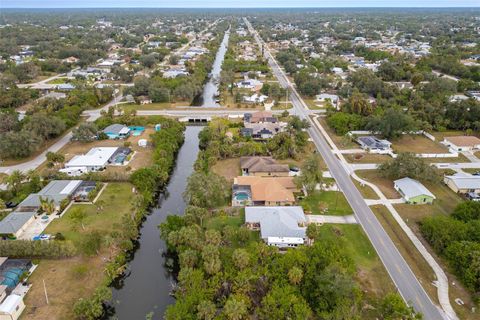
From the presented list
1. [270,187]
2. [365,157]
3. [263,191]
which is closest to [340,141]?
[365,157]

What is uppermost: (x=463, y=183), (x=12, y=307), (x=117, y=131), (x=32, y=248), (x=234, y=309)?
(x=234, y=309)

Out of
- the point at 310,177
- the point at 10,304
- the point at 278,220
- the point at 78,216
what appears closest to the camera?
the point at 10,304

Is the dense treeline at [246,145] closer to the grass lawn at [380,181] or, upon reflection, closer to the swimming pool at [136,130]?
the grass lawn at [380,181]

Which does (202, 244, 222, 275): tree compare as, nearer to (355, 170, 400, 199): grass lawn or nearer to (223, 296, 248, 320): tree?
(223, 296, 248, 320): tree

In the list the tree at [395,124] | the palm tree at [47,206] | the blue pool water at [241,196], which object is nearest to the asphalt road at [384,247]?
the tree at [395,124]

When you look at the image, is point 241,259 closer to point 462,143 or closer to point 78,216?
point 78,216

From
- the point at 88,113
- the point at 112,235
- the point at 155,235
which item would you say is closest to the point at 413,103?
the point at 155,235

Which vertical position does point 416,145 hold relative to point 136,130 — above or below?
below
